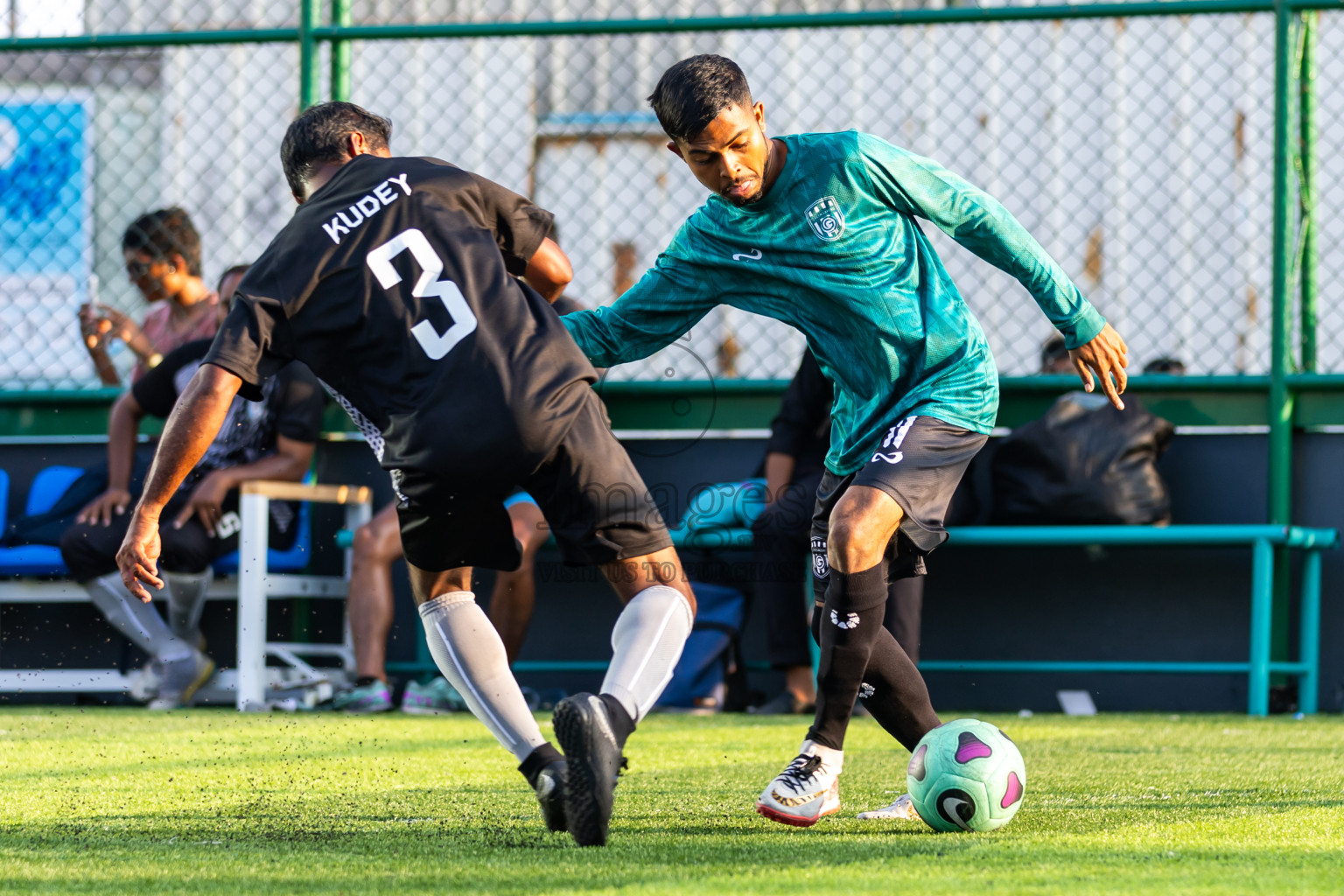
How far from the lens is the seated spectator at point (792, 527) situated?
19.8 feet

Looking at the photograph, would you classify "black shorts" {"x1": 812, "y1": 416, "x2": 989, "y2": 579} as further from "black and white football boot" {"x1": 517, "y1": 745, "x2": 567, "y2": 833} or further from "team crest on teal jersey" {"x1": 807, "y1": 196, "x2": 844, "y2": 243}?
"black and white football boot" {"x1": 517, "y1": 745, "x2": 567, "y2": 833}

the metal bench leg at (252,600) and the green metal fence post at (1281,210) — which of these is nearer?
the metal bench leg at (252,600)

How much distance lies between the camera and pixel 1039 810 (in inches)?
123

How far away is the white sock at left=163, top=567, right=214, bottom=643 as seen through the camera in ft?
21.0

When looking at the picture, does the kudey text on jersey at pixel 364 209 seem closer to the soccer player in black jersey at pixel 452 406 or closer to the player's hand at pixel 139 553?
the soccer player in black jersey at pixel 452 406

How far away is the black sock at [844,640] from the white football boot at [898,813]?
16 cm

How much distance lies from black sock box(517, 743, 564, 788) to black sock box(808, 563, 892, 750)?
582mm

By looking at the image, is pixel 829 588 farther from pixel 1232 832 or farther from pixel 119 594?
pixel 119 594

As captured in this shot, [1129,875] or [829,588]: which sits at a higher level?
[829,588]

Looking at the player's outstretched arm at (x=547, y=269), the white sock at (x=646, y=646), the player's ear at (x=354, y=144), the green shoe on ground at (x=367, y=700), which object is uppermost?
the player's ear at (x=354, y=144)

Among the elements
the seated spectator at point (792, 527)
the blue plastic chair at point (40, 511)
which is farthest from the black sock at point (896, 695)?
the blue plastic chair at point (40, 511)

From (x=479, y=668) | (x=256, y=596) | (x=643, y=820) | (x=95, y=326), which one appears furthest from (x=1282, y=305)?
(x=95, y=326)

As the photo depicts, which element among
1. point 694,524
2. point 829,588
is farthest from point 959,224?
point 694,524

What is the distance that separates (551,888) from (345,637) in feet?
16.2
